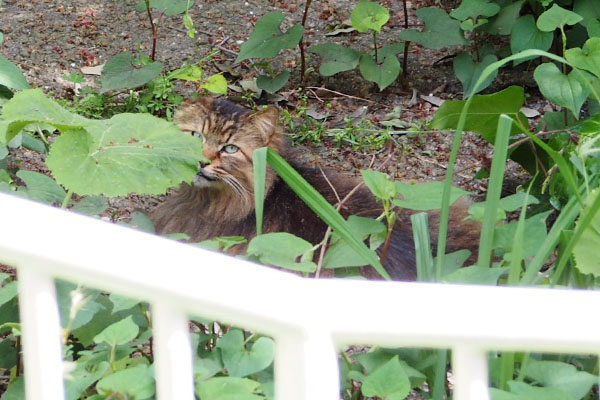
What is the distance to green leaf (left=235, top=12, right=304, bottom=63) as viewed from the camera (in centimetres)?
442

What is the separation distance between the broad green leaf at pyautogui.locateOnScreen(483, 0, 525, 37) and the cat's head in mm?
1348

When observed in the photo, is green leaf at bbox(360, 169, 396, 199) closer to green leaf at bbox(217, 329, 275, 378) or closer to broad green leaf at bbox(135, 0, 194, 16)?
green leaf at bbox(217, 329, 275, 378)

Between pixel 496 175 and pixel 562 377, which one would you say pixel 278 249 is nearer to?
pixel 496 175

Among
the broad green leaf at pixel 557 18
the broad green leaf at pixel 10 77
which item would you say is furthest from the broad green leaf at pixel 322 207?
the broad green leaf at pixel 557 18

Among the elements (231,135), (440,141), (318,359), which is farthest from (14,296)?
(440,141)

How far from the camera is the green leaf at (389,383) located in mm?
1516

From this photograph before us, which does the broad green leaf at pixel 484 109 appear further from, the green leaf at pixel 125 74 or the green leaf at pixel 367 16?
the green leaf at pixel 125 74

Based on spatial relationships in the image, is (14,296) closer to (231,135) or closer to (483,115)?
(483,115)

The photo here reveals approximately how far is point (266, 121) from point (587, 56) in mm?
1232

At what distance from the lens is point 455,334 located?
82 centimetres

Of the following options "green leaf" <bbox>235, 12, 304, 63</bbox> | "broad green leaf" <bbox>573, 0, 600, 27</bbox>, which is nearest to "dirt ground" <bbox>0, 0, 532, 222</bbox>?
"green leaf" <bbox>235, 12, 304, 63</bbox>

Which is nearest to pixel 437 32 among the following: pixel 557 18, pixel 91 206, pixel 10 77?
pixel 557 18

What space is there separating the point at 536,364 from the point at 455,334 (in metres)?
0.87

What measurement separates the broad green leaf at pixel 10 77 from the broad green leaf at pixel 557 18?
2.03 meters
